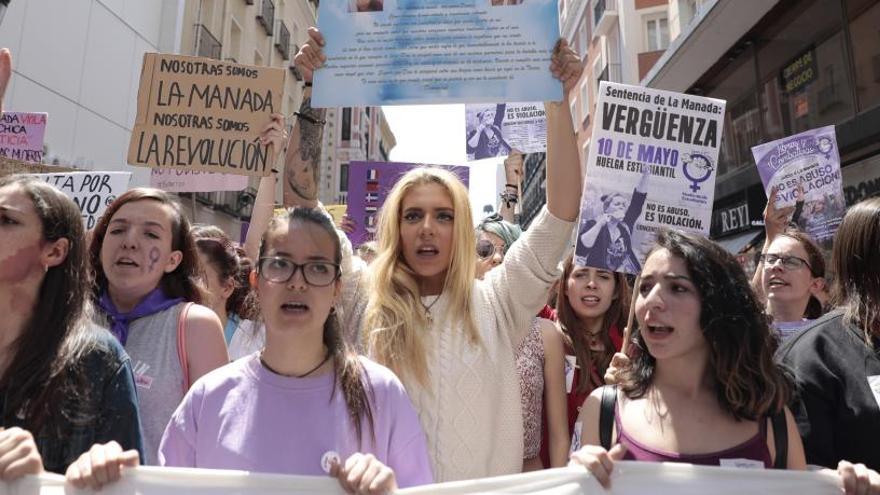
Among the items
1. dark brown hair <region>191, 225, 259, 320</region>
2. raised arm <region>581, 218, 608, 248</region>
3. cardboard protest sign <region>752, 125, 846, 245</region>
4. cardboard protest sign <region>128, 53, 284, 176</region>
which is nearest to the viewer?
raised arm <region>581, 218, 608, 248</region>

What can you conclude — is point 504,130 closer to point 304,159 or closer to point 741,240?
point 304,159

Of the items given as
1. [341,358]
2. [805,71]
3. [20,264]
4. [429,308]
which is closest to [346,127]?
[805,71]

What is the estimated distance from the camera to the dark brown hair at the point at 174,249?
2.40m

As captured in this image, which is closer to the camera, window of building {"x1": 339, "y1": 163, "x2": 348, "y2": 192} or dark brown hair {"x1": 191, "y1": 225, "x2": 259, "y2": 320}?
dark brown hair {"x1": 191, "y1": 225, "x2": 259, "y2": 320}

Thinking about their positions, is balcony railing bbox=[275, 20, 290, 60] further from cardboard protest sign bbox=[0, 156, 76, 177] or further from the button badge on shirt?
→ the button badge on shirt

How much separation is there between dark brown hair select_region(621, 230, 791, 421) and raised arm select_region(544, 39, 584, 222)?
349 mm

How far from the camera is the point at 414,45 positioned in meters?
2.55

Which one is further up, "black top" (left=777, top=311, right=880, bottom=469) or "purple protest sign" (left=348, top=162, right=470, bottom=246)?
"purple protest sign" (left=348, top=162, right=470, bottom=246)

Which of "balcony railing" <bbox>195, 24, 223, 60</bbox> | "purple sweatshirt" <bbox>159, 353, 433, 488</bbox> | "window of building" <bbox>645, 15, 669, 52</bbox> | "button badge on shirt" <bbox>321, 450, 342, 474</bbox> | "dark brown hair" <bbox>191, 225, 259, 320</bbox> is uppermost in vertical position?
"window of building" <bbox>645, 15, 669, 52</bbox>

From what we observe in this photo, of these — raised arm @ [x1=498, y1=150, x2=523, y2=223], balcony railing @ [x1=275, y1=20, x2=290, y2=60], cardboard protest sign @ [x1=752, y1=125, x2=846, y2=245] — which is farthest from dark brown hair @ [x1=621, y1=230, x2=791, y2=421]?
balcony railing @ [x1=275, y1=20, x2=290, y2=60]

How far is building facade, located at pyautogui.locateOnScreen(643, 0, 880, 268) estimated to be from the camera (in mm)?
8555

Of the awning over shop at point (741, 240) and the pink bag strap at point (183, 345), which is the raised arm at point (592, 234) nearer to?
the pink bag strap at point (183, 345)

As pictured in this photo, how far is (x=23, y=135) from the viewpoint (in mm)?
6355

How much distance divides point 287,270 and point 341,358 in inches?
11.2
